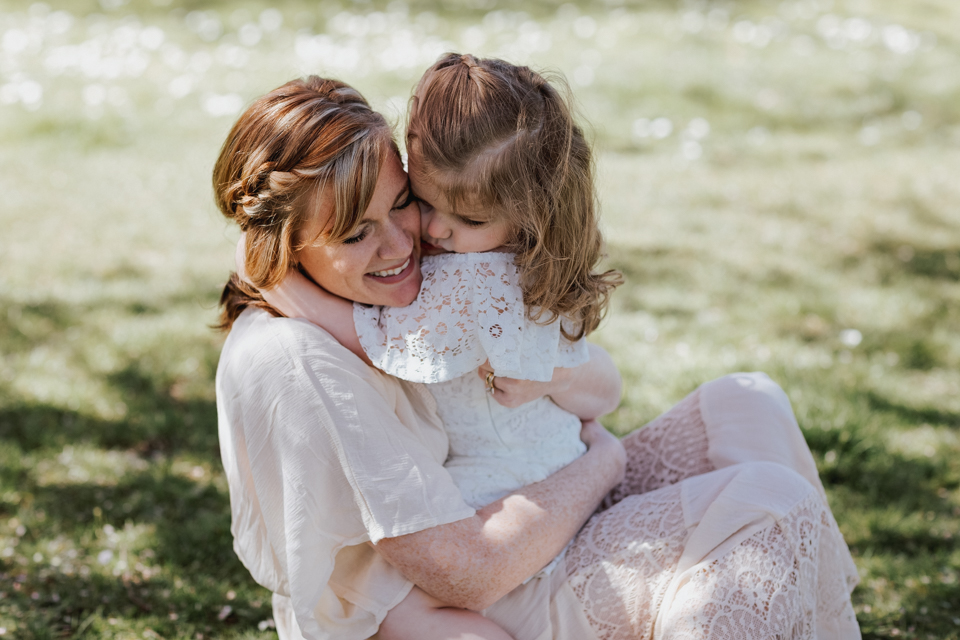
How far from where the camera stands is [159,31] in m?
9.73

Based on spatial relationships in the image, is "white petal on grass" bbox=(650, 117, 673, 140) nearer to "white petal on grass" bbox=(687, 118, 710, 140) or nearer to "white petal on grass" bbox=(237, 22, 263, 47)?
"white petal on grass" bbox=(687, 118, 710, 140)

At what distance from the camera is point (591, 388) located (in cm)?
241

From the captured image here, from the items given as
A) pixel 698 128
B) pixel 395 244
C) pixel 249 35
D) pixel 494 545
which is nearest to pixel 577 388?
pixel 494 545

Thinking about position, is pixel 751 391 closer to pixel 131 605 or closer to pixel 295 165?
pixel 295 165

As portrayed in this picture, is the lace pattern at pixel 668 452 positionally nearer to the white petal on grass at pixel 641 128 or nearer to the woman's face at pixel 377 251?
the woman's face at pixel 377 251

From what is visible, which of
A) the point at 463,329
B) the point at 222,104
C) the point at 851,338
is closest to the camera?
the point at 463,329

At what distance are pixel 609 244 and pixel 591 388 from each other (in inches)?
129

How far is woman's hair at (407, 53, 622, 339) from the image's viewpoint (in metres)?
2.00

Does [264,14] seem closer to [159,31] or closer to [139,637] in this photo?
[159,31]

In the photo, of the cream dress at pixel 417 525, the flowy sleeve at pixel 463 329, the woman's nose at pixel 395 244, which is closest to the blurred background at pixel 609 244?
the woman's nose at pixel 395 244

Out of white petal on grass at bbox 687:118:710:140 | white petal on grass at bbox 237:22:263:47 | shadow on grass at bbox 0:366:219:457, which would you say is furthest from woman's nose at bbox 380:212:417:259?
white petal on grass at bbox 237:22:263:47

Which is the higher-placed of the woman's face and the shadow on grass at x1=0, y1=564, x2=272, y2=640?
the woman's face

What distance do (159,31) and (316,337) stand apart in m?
9.07

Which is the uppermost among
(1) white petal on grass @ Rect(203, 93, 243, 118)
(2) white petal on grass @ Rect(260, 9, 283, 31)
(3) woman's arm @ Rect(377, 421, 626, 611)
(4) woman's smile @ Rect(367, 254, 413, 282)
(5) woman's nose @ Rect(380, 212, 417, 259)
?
(5) woman's nose @ Rect(380, 212, 417, 259)
